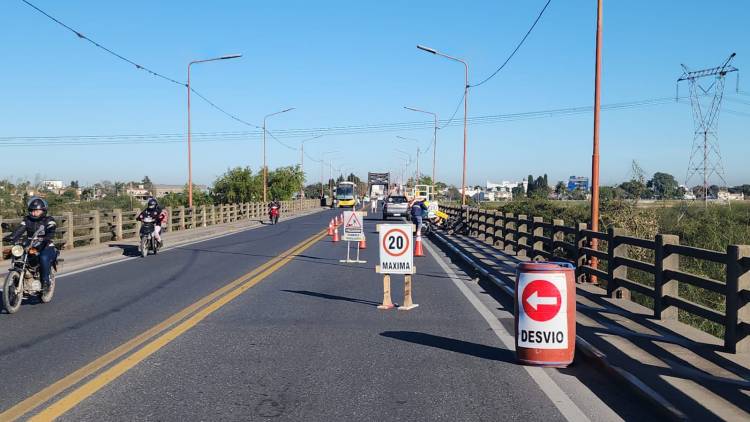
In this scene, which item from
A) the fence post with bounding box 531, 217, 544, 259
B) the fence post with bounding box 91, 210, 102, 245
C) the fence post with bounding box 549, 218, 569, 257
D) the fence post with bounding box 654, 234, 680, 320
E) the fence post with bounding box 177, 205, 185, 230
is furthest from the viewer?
the fence post with bounding box 177, 205, 185, 230

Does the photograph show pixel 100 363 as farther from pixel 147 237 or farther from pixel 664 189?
pixel 664 189

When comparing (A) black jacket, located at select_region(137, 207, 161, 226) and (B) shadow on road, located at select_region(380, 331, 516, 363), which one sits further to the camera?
(A) black jacket, located at select_region(137, 207, 161, 226)

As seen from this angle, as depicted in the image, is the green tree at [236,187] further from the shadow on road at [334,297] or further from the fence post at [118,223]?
the shadow on road at [334,297]

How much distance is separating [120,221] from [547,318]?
70.4ft

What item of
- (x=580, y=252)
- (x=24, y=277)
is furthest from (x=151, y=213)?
(x=580, y=252)

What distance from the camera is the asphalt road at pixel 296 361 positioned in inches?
229

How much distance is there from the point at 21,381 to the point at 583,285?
9.86m

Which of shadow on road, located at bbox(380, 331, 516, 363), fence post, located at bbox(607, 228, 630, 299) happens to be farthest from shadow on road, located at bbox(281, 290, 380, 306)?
fence post, located at bbox(607, 228, 630, 299)

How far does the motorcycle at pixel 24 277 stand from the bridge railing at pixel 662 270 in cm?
895

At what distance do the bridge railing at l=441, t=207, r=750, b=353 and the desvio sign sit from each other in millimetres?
1758

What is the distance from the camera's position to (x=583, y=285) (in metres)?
13.4

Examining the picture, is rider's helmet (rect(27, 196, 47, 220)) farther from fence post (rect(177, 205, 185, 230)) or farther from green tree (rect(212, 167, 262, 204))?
green tree (rect(212, 167, 262, 204))

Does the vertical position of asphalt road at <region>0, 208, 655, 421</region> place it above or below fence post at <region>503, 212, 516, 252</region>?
below

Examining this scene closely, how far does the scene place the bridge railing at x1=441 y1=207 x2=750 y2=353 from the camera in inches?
291
